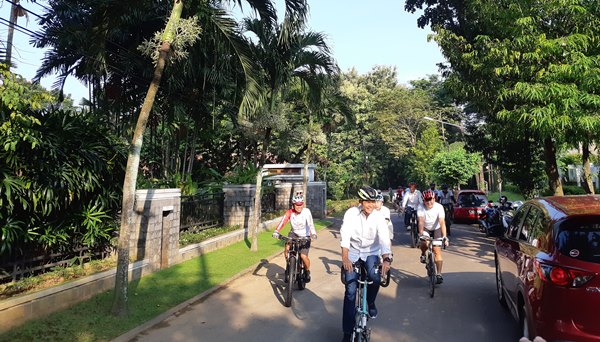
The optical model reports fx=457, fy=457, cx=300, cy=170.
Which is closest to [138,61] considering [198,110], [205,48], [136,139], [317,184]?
[198,110]

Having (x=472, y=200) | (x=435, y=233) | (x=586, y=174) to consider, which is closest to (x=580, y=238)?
(x=435, y=233)

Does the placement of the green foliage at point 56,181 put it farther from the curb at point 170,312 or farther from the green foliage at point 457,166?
the green foliage at point 457,166

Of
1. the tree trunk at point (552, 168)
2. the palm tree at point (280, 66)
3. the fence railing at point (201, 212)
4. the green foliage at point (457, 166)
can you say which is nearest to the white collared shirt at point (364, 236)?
the palm tree at point (280, 66)

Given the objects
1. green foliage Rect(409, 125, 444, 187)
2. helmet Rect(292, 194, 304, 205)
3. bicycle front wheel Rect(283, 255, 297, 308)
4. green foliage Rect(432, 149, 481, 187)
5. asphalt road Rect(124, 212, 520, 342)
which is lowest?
asphalt road Rect(124, 212, 520, 342)

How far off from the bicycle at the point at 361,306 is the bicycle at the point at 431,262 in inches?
109

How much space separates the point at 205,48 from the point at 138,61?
14.7 ft

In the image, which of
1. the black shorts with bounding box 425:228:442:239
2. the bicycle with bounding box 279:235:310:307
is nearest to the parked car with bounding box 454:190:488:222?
the black shorts with bounding box 425:228:442:239

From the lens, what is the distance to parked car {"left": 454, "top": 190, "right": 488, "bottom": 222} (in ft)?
68.5

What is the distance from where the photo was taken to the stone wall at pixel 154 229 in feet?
29.9

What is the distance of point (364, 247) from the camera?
197 inches

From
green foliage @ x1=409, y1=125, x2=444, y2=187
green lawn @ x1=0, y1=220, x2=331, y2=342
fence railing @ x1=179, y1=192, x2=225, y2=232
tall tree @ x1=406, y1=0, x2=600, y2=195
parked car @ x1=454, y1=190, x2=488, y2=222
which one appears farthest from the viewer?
green foliage @ x1=409, y1=125, x2=444, y2=187

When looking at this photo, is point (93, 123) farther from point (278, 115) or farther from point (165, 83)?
point (278, 115)

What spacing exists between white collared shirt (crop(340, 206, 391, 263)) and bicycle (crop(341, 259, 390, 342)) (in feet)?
0.37

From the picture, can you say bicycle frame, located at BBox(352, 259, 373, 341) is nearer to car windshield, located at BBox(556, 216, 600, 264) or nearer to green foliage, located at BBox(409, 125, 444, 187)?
car windshield, located at BBox(556, 216, 600, 264)
